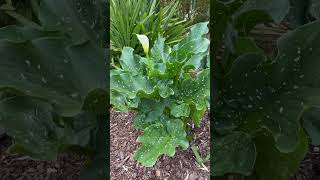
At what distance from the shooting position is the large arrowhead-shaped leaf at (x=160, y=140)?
200cm

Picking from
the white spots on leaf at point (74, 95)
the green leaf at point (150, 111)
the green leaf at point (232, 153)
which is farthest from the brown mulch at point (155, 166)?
the white spots on leaf at point (74, 95)

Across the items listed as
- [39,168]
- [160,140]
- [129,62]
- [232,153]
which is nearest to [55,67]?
[232,153]

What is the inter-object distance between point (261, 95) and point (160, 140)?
42.6 inches

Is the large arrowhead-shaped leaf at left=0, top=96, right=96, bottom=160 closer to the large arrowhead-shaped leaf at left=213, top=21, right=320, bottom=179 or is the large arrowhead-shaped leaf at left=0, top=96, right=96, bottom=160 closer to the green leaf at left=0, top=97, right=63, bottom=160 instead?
the green leaf at left=0, top=97, right=63, bottom=160

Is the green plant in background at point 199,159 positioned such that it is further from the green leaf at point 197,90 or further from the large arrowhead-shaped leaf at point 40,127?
the large arrowhead-shaped leaf at point 40,127

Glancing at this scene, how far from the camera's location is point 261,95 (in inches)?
38.4

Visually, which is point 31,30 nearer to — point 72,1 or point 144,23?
point 72,1

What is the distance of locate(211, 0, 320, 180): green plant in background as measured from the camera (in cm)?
89

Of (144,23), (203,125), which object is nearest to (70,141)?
(203,125)

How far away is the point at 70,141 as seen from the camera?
0.99 metres

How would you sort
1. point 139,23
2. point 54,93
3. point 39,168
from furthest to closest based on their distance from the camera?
point 139,23 < point 39,168 < point 54,93

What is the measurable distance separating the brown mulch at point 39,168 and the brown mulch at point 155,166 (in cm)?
44

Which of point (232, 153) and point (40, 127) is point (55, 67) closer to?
point (40, 127)

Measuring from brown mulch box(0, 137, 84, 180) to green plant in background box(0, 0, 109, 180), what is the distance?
0.65 m
